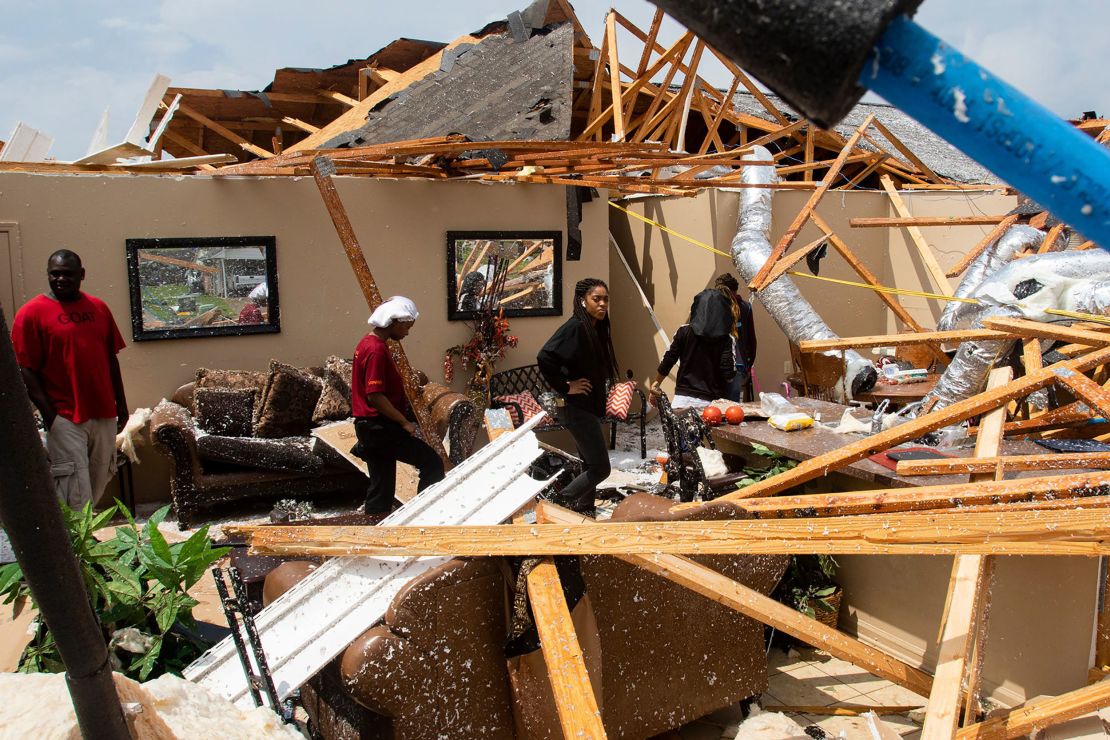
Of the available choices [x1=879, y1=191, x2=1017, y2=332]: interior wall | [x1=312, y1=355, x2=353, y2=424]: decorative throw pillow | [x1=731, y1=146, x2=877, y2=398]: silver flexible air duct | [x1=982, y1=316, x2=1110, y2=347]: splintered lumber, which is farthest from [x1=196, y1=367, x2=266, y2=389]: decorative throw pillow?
[x1=879, y1=191, x2=1017, y2=332]: interior wall

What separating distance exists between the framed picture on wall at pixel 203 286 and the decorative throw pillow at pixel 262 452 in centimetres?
124

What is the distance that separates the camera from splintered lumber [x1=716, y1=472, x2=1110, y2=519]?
279 cm

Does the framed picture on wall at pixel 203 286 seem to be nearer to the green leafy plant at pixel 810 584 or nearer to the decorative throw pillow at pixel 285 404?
the decorative throw pillow at pixel 285 404

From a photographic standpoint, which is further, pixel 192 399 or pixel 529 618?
pixel 192 399

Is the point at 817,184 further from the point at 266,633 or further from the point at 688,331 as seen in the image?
the point at 266,633

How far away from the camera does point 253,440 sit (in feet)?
23.6

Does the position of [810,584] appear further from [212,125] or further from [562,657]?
[212,125]

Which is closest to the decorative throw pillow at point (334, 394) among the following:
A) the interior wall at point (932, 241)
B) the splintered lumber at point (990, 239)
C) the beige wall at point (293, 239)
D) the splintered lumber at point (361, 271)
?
the beige wall at point (293, 239)

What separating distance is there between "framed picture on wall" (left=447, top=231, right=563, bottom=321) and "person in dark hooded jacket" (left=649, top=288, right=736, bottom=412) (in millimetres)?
2307

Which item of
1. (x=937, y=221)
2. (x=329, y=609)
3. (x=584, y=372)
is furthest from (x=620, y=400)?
(x=329, y=609)

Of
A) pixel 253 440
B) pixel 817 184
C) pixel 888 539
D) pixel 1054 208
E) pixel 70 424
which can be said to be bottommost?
pixel 253 440

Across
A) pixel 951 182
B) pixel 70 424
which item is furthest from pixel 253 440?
pixel 951 182

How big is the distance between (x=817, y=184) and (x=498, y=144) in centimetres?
422

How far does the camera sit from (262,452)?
23.4ft
